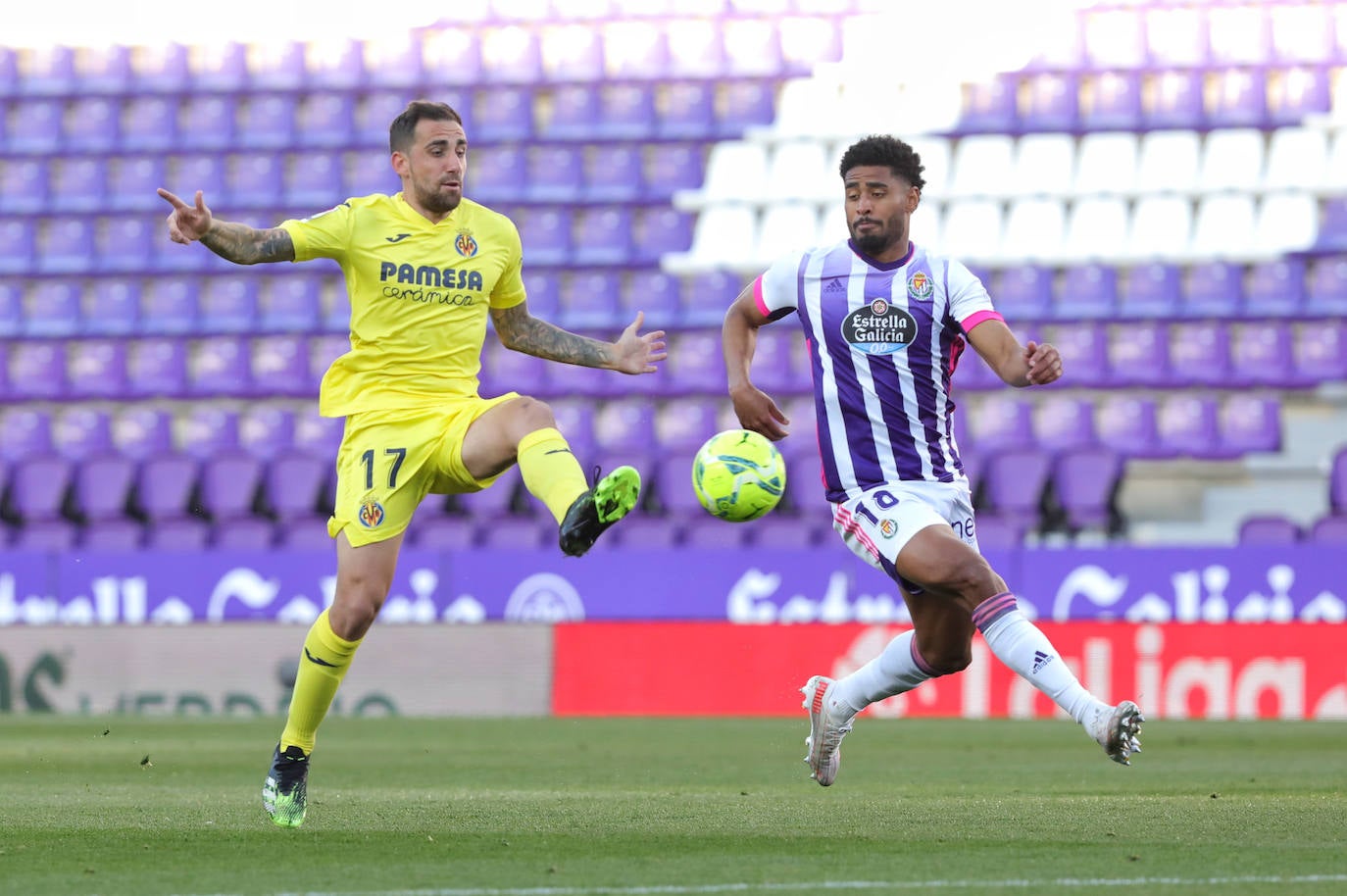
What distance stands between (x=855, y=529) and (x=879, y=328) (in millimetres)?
724

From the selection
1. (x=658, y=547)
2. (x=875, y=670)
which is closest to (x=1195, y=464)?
(x=658, y=547)

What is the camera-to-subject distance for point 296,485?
17.3 meters

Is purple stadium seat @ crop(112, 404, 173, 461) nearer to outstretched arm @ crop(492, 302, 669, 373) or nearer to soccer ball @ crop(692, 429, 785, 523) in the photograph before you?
outstretched arm @ crop(492, 302, 669, 373)

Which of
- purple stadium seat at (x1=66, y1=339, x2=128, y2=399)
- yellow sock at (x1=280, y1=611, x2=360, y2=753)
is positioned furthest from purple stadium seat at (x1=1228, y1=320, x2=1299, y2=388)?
yellow sock at (x1=280, y1=611, x2=360, y2=753)

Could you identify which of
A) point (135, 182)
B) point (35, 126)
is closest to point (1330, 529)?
point (135, 182)

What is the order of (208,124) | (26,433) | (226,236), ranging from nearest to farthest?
1. (226,236)
2. (26,433)
3. (208,124)

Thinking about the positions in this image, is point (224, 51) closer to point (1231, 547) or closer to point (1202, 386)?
point (1202, 386)

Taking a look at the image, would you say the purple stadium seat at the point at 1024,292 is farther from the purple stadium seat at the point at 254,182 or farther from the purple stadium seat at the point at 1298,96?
the purple stadium seat at the point at 254,182

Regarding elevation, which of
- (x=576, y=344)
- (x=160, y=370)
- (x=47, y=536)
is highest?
(x=576, y=344)

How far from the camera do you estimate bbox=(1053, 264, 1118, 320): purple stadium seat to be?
1811cm

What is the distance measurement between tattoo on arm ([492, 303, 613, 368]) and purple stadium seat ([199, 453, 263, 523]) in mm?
10438

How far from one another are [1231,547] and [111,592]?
871cm

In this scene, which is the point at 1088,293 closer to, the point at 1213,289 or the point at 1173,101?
the point at 1213,289

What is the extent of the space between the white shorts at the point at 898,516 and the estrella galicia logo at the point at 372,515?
1.68 m
